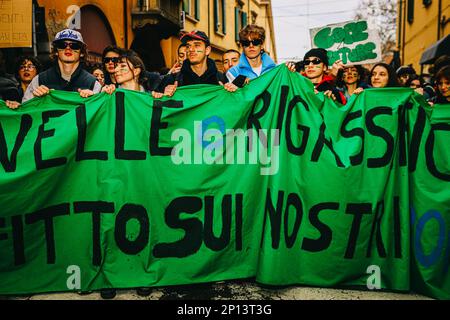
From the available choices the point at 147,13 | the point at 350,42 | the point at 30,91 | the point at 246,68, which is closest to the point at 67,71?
the point at 30,91

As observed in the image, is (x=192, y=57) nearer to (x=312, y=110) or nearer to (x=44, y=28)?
(x=312, y=110)

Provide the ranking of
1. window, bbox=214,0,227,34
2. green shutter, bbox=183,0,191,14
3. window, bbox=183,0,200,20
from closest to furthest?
green shutter, bbox=183,0,191,14 < window, bbox=183,0,200,20 < window, bbox=214,0,227,34

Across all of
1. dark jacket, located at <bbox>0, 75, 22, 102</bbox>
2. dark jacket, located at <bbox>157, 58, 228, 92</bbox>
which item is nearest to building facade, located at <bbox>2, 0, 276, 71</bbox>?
dark jacket, located at <bbox>0, 75, 22, 102</bbox>

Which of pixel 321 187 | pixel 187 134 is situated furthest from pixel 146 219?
pixel 321 187

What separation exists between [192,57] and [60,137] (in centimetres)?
142

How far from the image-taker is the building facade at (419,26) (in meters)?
12.6

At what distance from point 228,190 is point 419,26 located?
15.3 metres

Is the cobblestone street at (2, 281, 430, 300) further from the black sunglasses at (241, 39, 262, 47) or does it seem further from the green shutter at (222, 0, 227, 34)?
the green shutter at (222, 0, 227, 34)

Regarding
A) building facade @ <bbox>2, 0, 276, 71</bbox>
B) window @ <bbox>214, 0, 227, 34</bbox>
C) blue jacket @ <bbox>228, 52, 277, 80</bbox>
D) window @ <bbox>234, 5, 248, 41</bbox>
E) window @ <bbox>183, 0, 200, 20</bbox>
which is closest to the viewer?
blue jacket @ <bbox>228, 52, 277, 80</bbox>

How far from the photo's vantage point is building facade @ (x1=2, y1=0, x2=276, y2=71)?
21.9ft

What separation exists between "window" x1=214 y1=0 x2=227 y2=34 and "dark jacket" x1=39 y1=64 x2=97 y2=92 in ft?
47.1

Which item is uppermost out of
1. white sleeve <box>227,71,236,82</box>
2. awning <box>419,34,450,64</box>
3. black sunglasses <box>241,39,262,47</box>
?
awning <box>419,34,450,64</box>

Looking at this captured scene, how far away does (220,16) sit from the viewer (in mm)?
18000

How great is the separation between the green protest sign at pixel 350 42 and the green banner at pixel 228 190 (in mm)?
1342
